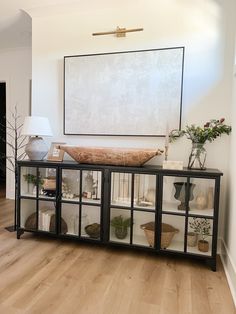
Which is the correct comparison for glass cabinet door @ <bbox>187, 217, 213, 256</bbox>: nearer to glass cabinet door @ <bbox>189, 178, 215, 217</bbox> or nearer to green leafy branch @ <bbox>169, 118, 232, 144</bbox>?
glass cabinet door @ <bbox>189, 178, 215, 217</bbox>

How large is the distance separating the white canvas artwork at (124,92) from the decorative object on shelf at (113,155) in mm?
347

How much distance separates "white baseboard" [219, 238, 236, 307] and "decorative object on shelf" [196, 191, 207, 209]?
1.45 ft

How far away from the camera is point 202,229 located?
2.25 meters

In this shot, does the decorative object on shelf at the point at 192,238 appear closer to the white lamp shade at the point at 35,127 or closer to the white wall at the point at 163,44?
the white wall at the point at 163,44

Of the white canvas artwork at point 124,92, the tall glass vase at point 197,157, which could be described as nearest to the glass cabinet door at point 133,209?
the tall glass vase at point 197,157

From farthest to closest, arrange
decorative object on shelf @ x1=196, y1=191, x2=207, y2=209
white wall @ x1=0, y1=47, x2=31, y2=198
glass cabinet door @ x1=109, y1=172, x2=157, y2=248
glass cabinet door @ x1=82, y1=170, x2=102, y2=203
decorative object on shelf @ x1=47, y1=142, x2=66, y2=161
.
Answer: white wall @ x1=0, y1=47, x2=31, y2=198 < decorative object on shelf @ x1=47, y1=142, x2=66, y2=161 < glass cabinet door @ x1=82, y1=170, x2=102, y2=203 < glass cabinet door @ x1=109, y1=172, x2=157, y2=248 < decorative object on shelf @ x1=196, y1=191, x2=207, y2=209

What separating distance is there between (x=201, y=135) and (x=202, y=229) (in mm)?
881

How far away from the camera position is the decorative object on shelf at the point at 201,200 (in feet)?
7.32

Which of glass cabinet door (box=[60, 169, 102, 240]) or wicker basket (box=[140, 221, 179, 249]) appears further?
glass cabinet door (box=[60, 169, 102, 240])

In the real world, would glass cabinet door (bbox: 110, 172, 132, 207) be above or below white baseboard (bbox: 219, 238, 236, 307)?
above

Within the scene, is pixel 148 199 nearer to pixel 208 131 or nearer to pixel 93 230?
pixel 93 230

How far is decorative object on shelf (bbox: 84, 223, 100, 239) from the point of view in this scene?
2465mm

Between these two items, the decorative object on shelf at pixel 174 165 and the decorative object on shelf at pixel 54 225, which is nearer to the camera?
the decorative object on shelf at pixel 174 165

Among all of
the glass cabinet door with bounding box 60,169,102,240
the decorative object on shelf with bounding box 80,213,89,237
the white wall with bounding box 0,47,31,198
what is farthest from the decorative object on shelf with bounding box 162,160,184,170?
A: the white wall with bounding box 0,47,31,198
